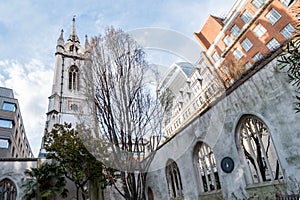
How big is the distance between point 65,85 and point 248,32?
21.7 m

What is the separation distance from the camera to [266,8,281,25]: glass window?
56.7ft

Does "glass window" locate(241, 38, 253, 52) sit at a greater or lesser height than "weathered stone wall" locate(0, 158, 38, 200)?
greater

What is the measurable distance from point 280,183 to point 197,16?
5.63 m

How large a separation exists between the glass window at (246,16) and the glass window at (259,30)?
1219mm

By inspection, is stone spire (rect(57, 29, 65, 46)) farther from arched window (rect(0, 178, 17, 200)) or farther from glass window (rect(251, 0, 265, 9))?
glass window (rect(251, 0, 265, 9))

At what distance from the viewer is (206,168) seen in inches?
308

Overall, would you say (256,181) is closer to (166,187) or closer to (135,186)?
(135,186)

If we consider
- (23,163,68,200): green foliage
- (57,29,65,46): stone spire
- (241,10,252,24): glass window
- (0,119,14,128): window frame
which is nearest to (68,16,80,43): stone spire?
(57,29,65,46): stone spire

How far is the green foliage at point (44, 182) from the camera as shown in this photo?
10516mm

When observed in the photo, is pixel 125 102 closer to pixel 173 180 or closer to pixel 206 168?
pixel 206 168

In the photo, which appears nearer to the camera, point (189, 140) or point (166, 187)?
point (189, 140)

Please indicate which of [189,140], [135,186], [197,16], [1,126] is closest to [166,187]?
[189,140]

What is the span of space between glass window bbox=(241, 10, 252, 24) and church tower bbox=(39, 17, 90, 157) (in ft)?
53.1

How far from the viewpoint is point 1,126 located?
3014 cm
